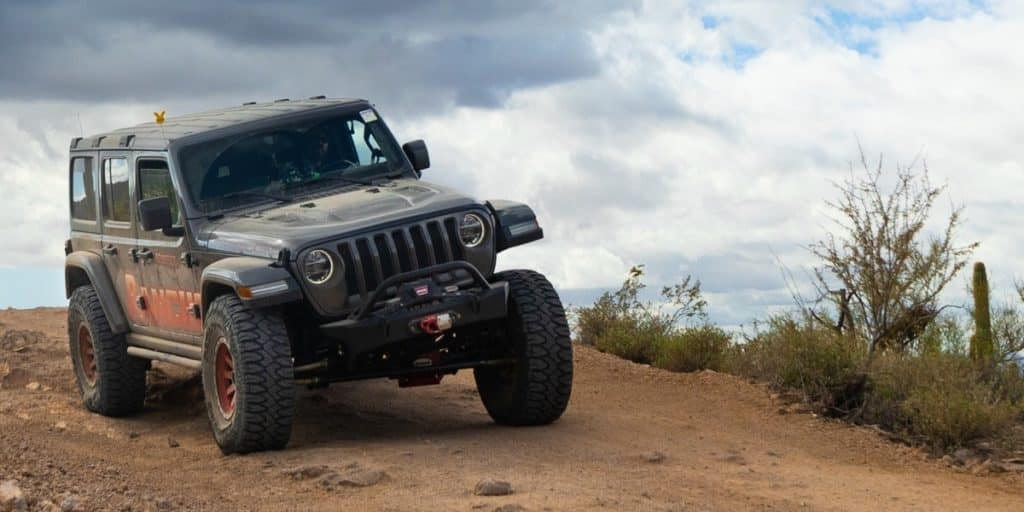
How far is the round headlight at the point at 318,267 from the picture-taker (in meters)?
9.68

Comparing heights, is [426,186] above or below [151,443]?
above

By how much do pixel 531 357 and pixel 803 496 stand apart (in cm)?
223

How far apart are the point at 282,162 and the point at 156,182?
41.3 inches

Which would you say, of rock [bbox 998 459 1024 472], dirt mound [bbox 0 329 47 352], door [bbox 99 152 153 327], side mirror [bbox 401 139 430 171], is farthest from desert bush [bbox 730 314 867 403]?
dirt mound [bbox 0 329 47 352]

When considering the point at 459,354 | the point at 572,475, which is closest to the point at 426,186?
the point at 459,354

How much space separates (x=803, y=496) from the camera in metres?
9.01

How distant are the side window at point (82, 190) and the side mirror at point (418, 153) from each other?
2.99 meters

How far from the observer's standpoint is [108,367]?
12.8 m

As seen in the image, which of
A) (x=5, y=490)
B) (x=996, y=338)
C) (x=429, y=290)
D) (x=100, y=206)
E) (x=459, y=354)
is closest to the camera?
(x=5, y=490)

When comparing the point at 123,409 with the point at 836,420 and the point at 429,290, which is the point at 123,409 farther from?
the point at 836,420

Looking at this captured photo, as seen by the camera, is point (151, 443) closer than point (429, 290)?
No

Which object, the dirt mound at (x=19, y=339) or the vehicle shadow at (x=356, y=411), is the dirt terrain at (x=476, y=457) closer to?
the vehicle shadow at (x=356, y=411)

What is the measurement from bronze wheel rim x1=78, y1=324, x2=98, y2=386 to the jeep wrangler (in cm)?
102

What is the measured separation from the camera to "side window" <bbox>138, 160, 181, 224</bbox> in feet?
36.2
